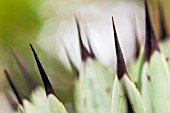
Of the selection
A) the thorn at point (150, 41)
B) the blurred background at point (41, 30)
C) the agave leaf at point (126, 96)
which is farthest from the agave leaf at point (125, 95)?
the blurred background at point (41, 30)

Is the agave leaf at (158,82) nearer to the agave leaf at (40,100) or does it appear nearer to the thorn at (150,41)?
the thorn at (150,41)

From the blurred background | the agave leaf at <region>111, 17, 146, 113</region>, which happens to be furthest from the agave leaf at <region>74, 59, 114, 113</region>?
the blurred background

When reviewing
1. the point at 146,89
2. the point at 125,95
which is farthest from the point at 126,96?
the point at 146,89

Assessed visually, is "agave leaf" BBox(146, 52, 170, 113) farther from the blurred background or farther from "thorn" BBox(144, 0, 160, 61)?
the blurred background

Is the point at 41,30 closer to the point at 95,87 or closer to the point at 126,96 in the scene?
the point at 95,87

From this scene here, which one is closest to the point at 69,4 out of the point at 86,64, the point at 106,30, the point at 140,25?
the point at 106,30

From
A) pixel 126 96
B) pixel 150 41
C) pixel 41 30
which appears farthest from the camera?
pixel 41 30

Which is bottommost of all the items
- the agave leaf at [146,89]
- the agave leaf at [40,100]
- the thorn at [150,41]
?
the agave leaf at [146,89]
